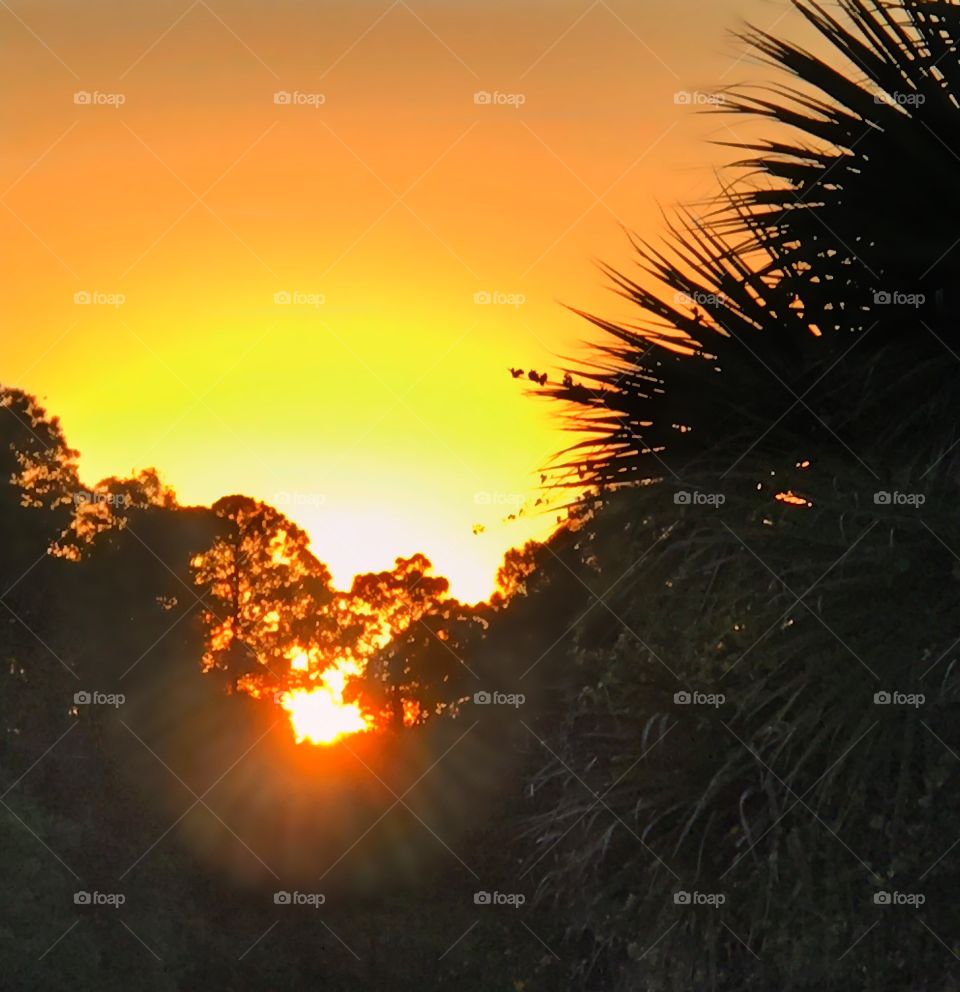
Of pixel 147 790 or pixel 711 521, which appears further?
pixel 147 790

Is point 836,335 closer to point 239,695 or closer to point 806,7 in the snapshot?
point 806,7

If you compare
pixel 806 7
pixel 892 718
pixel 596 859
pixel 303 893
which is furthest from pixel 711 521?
pixel 303 893

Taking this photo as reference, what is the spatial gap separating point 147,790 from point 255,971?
505 cm

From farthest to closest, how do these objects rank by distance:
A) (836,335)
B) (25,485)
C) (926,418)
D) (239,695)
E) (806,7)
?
(239,695) → (25,485) → (806,7) → (836,335) → (926,418)

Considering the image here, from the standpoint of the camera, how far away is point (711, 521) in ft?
24.8

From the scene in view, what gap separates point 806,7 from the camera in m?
8.55

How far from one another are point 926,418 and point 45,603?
2394 cm

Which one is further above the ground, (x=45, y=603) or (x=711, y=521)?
(x=711, y=521)

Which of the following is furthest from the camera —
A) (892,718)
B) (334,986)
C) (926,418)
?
(334,986)

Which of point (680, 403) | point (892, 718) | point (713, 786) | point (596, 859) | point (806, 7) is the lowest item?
point (596, 859)

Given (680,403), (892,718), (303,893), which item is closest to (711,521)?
(680,403)

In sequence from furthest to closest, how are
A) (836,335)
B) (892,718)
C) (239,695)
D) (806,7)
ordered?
(239,695) → (806,7) → (836,335) → (892,718)

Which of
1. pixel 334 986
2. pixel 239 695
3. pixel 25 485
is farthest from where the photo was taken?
pixel 239 695

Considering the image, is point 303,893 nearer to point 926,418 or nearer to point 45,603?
point 45,603
